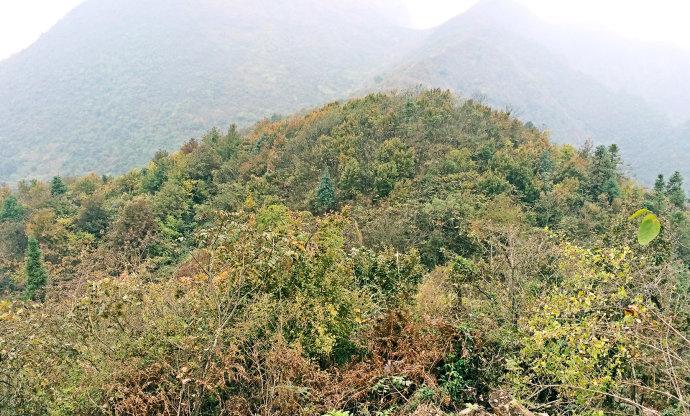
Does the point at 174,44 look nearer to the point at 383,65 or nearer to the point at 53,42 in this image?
the point at 53,42

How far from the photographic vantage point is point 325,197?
37594 mm

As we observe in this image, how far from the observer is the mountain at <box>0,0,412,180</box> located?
398 feet


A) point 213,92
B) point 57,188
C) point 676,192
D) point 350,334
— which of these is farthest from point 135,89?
point 350,334

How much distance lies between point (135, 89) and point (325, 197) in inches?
5657

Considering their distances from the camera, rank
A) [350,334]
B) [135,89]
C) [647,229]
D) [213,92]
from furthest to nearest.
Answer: [135,89] < [213,92] < [350,334] < [647,229]

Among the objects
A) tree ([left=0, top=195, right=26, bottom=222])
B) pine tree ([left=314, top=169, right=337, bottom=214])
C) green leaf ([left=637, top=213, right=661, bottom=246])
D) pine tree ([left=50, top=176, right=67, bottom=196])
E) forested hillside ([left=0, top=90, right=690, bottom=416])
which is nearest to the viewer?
green leaf ([left=637, top=213, right=661, bottom=246])

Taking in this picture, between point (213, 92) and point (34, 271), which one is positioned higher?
point (213, 92)

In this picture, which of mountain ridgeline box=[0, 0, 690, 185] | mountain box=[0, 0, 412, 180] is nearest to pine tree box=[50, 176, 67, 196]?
mountain ridgeline box=[0, 0, 690, 185]

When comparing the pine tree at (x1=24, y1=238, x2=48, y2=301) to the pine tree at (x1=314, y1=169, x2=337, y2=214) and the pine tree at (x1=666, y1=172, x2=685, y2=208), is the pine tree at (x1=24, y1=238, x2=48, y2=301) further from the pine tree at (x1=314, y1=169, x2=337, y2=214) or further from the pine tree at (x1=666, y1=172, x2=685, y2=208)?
the pine tree at (x1=666, y1=172, x2=685, y2=208)

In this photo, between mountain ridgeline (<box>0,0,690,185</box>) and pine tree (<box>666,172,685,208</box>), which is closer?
pine tree (<box>666,172,685,208</box>)

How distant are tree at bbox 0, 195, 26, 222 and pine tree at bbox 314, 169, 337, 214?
3451 centimetres

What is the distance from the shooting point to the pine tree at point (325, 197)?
3741 centimetres

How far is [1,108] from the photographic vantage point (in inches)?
5876

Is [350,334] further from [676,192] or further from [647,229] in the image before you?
[676,192]
